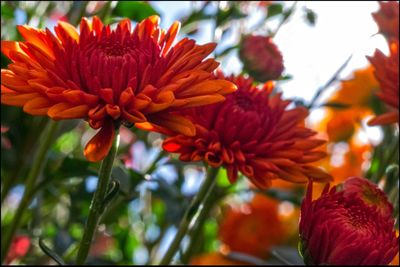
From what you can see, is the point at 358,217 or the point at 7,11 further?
the point at 7,11

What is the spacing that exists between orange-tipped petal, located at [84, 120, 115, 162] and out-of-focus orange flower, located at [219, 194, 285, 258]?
0.53 m

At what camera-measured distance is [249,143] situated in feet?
2.16

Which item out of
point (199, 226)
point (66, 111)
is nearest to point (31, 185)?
point (199, 226)

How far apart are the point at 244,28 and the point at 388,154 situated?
27cm

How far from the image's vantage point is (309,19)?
979 mm

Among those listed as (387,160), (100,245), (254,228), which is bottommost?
(100,245)

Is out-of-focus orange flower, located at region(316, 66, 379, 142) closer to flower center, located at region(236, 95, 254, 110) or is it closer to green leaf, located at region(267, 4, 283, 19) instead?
green leaf, located at region(267, 4, 283, 19)

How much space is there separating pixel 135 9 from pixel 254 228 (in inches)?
14.2

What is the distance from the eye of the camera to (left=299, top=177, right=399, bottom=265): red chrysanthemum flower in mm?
502

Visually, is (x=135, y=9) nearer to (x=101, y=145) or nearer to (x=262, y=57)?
(x=262, y=57)

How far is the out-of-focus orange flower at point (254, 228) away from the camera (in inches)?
41.7

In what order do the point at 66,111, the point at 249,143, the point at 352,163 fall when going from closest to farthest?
the point at 66,111, the point at 249,143, the point at 352,163

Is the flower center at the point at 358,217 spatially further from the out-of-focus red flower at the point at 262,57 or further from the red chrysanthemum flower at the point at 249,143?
the out-of-focus red flower at the point at 262,57

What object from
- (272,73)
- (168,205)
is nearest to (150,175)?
(168,205)
